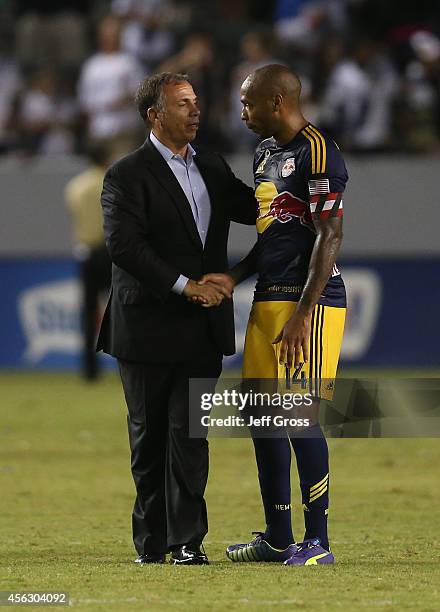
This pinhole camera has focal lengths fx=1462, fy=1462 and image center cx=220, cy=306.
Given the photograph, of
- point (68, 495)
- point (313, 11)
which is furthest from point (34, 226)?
point (68, 495)

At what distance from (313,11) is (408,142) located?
2291mm

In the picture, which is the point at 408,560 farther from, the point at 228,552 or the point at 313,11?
the point at 313,11

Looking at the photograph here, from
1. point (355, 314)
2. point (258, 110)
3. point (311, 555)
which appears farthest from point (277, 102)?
point (355, 314)

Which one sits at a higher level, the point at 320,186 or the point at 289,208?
the point at 320,186

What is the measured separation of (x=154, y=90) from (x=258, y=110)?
0.49 meters

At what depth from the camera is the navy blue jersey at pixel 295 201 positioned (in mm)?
6395

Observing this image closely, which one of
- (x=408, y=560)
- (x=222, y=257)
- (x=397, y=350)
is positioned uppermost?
(x=222, y=257)

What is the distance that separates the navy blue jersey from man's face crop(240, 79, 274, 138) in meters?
0.12

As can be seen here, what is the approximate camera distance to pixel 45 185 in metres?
18.0

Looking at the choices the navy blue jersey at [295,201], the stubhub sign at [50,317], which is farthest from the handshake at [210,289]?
the stubhub sign at [50,317]

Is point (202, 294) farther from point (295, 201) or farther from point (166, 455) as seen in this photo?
point (166, 455)

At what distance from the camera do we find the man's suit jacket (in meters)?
6.51

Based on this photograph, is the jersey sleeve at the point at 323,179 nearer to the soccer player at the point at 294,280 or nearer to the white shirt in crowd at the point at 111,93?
the soccer player at the point at 294,280

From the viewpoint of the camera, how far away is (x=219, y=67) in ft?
58.4
